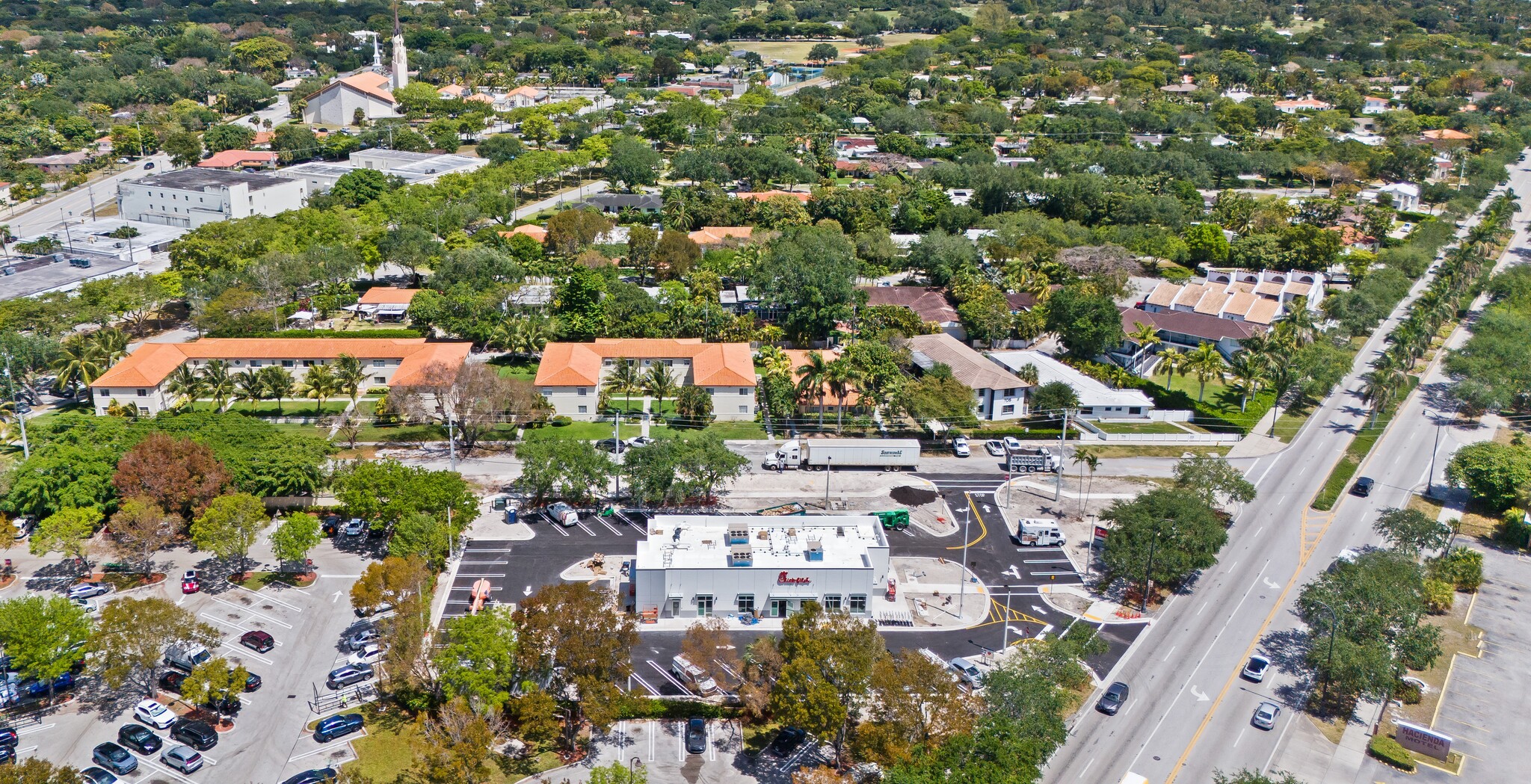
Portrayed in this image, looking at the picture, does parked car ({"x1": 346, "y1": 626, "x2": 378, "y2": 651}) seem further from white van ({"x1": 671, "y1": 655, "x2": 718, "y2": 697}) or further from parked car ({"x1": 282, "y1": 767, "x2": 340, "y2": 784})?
white van ({"x1": 671, "y1": 655, "x2": 718, "y2": 697})

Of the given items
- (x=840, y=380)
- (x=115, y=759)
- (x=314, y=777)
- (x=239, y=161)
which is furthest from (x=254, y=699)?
(x=239, y=161)

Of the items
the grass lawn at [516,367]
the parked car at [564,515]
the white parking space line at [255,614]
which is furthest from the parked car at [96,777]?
the grass lawn at [516,367]

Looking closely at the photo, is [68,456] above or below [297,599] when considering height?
above

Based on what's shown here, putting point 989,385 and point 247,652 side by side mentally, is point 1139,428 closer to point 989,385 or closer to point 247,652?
point 989,385

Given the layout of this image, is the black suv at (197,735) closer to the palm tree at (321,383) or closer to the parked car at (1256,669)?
the palm tree at (321,383)

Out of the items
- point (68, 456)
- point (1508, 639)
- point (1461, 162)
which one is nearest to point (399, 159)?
point (68, 456)

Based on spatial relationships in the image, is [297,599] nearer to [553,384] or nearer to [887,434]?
[553,384]

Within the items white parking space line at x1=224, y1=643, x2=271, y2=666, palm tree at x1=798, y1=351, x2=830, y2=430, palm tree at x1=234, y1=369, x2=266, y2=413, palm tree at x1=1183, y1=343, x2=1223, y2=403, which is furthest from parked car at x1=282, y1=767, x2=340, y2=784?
palm tree at x1=1183, y1=343, x2=1223, y2=403
